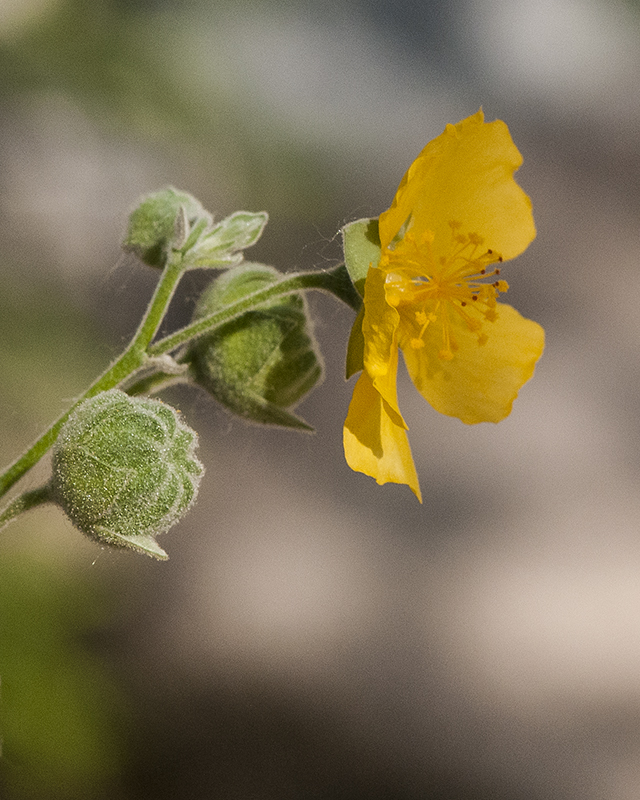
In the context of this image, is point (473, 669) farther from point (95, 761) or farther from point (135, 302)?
point (135, 302)

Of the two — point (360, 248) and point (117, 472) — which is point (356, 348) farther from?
point (117, 472)

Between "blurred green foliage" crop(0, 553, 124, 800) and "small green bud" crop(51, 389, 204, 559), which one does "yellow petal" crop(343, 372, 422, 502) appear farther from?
"blurred green foliage" crop(0, 553, 124, 800)

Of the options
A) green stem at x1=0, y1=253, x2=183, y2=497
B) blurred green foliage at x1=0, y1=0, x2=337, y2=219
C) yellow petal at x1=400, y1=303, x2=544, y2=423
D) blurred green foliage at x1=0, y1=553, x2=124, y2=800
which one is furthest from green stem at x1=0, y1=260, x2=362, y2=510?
blurred green foliage at x1=0, y1=0, x2=337, y2=219

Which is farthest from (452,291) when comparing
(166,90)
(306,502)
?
(166,90)

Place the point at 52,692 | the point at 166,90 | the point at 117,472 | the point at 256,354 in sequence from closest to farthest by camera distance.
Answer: the point at 117,472, the point at 256,354, the point at 52,692, the point at 166,90

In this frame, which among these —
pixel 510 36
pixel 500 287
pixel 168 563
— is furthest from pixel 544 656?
pixel 510 36

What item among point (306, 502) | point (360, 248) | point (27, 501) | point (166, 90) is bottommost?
point (27, 501)
